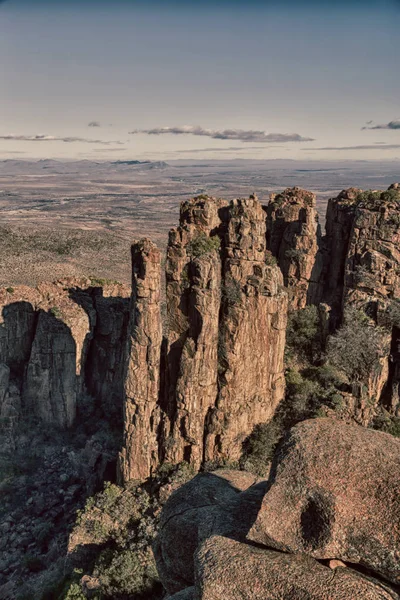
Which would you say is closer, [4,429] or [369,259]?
[369,259]

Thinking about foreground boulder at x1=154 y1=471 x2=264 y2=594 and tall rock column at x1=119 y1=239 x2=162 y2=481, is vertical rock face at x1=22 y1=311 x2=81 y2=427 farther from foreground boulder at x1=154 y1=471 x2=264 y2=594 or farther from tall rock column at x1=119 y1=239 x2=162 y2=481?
foreground boulder at x1=154 y1=471 x2=264 y2=594

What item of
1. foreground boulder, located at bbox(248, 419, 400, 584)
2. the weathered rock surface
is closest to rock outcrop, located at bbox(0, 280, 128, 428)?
the weathered rock surface

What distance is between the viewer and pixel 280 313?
33.8m

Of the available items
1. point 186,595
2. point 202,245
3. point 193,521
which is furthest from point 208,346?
point 186,595

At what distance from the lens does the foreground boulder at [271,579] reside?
781cm

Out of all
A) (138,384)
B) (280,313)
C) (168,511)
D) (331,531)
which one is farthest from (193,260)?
(331,531)

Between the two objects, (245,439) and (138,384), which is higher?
(138,384)

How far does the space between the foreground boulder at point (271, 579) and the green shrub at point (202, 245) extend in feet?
82.4

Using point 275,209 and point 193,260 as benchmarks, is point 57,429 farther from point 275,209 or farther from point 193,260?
point 275,209

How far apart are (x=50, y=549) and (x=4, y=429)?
1713 centimetres

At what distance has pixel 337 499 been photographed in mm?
8414

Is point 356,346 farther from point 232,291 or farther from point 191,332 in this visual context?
point 191,332

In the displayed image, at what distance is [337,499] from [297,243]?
35628 millimetres

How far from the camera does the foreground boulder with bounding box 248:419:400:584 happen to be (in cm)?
800
